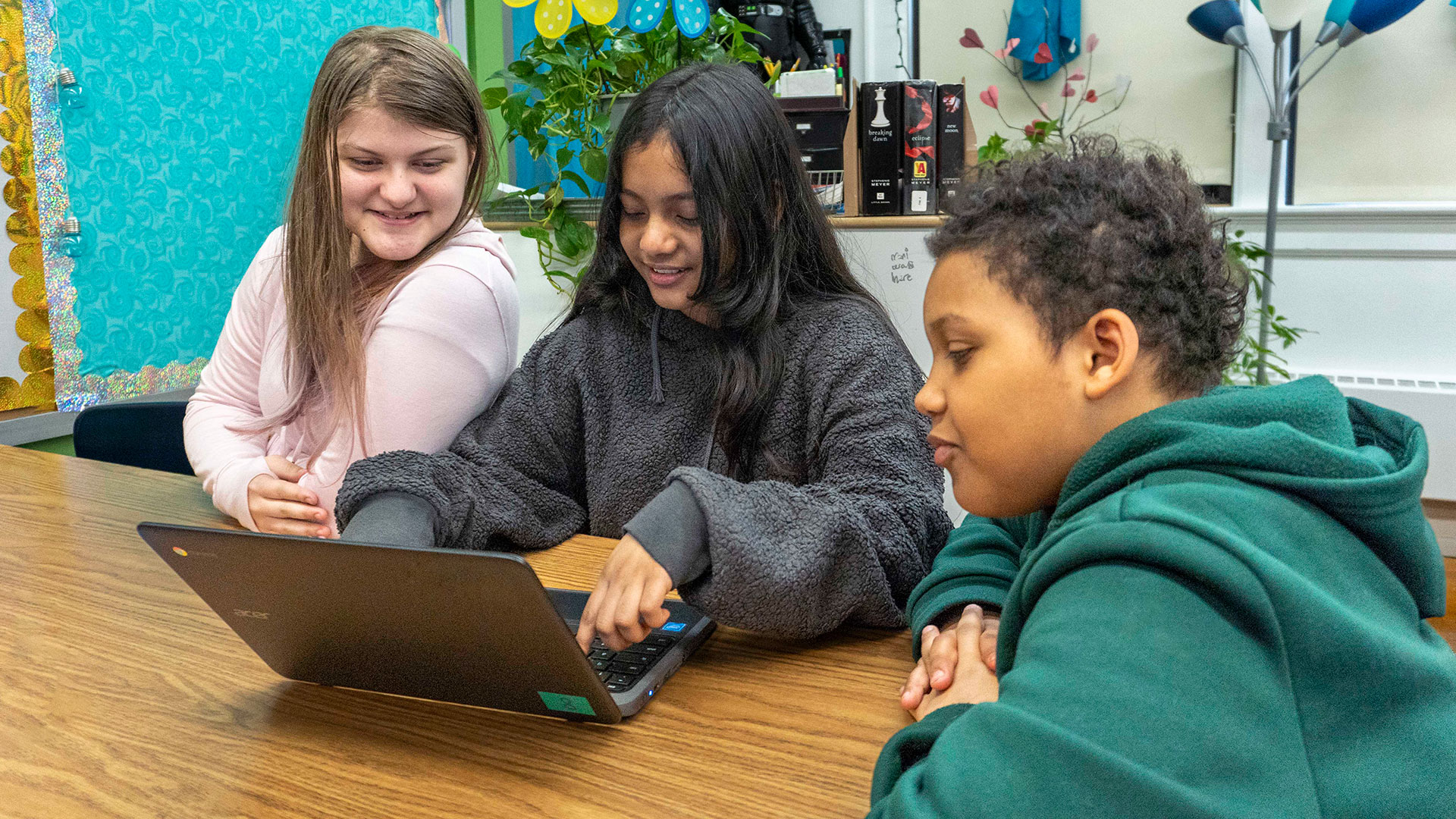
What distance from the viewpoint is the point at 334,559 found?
23.8 inches

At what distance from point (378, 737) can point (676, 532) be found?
24 centimetres

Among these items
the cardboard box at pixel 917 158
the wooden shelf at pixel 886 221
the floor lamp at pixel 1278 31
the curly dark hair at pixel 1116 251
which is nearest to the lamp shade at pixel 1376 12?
the floor lamp at pixel 1278 31

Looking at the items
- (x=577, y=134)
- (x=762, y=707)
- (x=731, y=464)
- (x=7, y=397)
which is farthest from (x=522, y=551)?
(x=7, y=397)

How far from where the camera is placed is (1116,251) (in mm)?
608

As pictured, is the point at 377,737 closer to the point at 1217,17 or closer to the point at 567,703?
the point at 567,703

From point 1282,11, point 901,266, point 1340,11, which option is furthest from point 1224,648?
point 1340,11

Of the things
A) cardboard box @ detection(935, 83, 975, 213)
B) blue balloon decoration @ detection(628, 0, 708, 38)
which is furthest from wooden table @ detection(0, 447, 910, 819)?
cardboard box @ detection(935, 83, 975, 213)

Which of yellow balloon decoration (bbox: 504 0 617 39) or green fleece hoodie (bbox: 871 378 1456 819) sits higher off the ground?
yellow balloon decoration (bbox: 504 0 617 39)

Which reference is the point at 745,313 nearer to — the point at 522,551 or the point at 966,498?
the point at 522,551

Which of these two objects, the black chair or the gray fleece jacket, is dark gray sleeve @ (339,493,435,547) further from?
the black chair

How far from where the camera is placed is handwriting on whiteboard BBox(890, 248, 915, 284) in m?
2.20

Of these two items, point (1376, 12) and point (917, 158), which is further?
point (1376, 12)

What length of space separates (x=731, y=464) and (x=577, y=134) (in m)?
1.21

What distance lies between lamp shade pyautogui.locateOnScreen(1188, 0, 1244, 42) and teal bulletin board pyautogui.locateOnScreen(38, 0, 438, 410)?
2.39 meters
